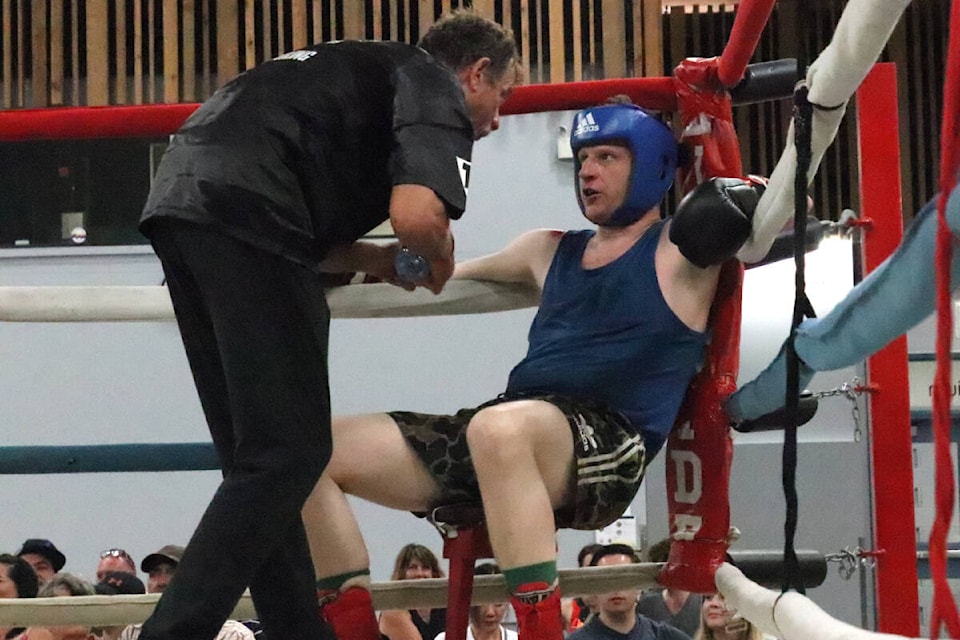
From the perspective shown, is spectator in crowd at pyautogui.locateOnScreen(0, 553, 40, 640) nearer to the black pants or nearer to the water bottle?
the black pants

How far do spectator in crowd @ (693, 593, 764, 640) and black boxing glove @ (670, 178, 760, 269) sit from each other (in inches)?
57.0

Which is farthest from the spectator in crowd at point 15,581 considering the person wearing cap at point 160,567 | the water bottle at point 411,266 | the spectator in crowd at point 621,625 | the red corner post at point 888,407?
the red corner post at point 888,407

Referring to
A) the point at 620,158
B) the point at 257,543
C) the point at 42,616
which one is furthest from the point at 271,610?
the point at 620,158

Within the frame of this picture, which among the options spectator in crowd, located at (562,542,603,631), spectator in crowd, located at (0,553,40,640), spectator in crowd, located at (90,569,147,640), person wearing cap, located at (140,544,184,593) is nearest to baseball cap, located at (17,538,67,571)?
spectator in crowd, located at (90,569,147,640)

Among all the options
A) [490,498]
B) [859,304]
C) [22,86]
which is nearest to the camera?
[859,304]

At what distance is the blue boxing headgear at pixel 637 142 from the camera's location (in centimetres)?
177

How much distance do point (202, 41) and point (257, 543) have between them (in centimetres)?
464

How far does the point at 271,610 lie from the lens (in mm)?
1310

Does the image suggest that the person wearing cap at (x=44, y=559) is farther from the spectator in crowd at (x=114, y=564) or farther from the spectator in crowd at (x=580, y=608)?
the spectator in crowd at (x=580, y=608)

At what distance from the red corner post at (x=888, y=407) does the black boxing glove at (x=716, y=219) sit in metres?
0.27

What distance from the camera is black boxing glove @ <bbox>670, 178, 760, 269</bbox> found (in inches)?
61.1

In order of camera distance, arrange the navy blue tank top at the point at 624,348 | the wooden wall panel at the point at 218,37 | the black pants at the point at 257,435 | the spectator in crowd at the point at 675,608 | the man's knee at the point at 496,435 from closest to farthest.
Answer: the black pants at the point at 257,435, the man's knee at the point at 496,435, the navy blue tank top at the point at 624,348, the spectator in crowd at the point at 675,608, the wooden wall panel at the point at 218,37

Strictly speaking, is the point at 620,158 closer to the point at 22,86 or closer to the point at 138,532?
the point at 138,532

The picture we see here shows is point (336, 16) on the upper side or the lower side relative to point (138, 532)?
upper
